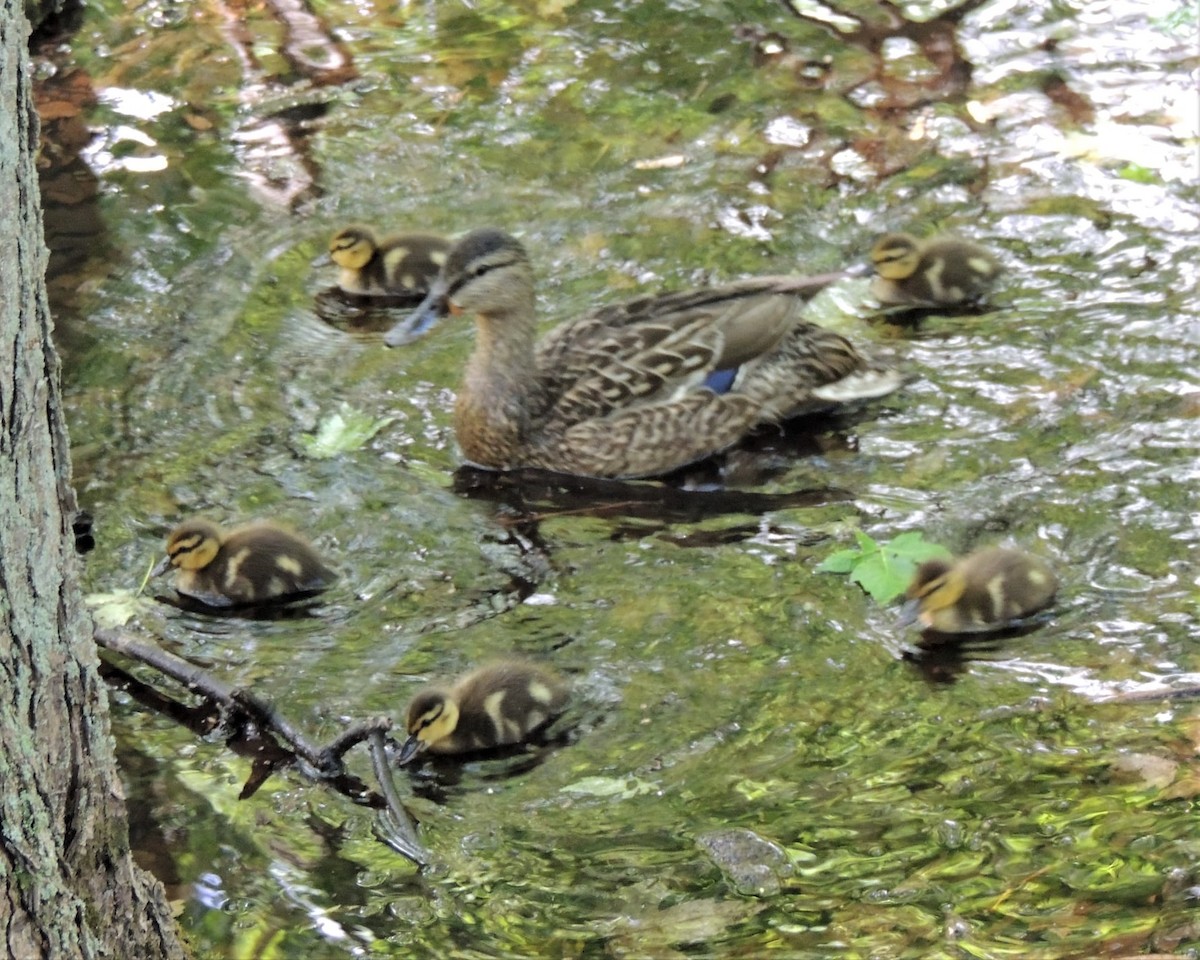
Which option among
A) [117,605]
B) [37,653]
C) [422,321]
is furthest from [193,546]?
[37,653]

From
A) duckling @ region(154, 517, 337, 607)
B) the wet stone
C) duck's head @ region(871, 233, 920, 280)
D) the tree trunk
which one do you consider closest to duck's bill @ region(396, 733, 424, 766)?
the wet stone

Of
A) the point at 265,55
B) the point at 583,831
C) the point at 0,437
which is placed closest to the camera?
the point at 0,437

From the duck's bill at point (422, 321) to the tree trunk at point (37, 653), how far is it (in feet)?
8.76

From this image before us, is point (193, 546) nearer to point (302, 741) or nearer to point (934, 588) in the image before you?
point (302, 741)

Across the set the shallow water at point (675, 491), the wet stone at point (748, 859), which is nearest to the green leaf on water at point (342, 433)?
the shallow water at point (675, 491)

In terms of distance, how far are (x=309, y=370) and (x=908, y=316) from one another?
6.40 ft

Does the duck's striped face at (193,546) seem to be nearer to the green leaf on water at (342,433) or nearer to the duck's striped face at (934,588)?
the green leaf on water at (342,433)

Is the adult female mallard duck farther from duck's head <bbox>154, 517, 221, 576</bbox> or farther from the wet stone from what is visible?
the wet stone

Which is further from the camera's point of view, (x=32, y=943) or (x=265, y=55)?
(x=265, y=55)

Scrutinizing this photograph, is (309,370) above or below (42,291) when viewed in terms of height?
below

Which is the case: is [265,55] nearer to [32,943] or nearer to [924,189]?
[924,189]

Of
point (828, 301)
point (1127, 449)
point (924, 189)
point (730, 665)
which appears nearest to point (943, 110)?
point (924, 189)

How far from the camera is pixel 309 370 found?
17.6ft

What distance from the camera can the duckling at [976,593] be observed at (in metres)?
3.98
